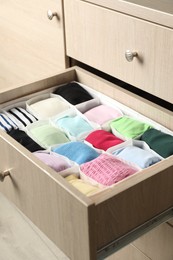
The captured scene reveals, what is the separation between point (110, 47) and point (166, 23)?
20 cm

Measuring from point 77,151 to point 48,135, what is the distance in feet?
0.30

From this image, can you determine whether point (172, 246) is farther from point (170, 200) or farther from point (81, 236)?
point (81, 236)

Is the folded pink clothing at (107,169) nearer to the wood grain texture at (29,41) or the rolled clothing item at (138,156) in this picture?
the rolled clothing item at (138,156)

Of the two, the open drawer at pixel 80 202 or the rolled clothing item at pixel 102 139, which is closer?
→ the open drawer at pixel 80 202

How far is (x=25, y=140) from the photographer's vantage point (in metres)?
1.00

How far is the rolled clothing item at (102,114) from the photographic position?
3.53 feet

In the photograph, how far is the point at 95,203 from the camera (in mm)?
752

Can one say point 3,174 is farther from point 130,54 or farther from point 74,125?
point 130,54

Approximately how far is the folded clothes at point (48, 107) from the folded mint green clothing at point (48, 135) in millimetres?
61

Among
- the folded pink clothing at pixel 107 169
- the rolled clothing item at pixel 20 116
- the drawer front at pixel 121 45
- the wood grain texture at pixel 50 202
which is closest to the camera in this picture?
the wood grain texture at pixel 50 202

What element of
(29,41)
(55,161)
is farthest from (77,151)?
(29,41)

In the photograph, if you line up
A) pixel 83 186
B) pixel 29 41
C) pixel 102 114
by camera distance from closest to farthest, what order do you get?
pixel 83 186
pixel 102 114
pixel 29 41

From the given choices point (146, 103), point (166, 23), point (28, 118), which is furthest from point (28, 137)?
point (166, 23)

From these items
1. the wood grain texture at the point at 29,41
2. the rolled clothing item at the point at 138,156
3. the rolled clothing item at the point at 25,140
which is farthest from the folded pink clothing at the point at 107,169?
the wood grain texture at the point at 29,41
